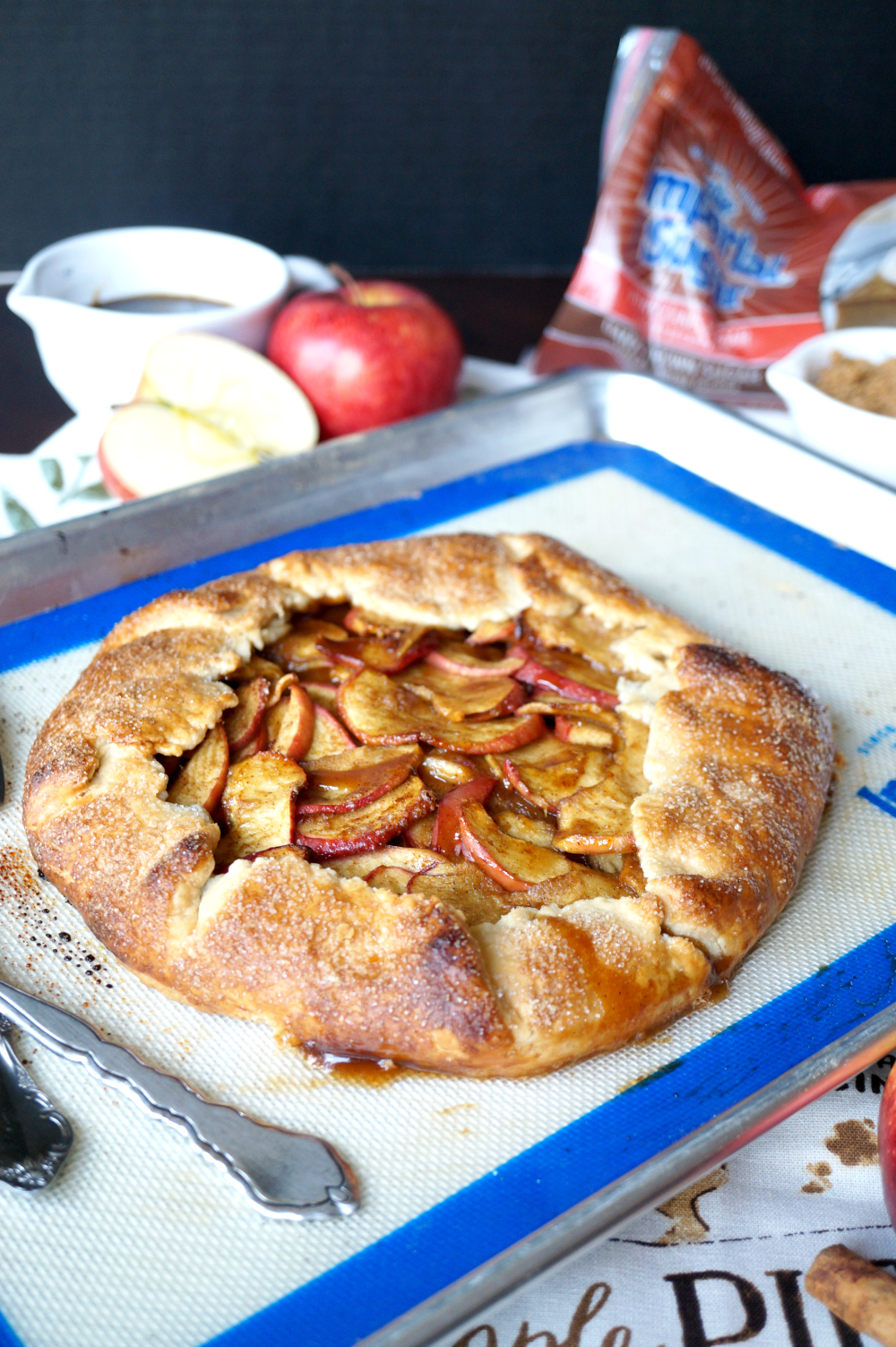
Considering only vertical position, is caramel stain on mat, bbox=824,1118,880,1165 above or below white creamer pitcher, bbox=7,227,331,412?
below

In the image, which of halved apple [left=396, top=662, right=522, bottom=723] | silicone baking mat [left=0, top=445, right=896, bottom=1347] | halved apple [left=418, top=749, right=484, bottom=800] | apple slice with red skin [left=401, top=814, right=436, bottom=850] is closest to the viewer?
silicone baking mat [left=0, top=445, right=896, bottom=1347]

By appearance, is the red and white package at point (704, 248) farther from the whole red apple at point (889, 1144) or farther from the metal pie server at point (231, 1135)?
the metal pie server at point (231, 1135)

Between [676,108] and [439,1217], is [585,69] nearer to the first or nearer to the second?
[676,108]

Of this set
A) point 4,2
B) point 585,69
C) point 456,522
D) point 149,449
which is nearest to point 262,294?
point 149,449

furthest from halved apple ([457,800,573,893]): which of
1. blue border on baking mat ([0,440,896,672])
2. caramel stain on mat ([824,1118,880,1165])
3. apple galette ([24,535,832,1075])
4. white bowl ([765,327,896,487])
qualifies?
white bowl ([765,327,896,487])

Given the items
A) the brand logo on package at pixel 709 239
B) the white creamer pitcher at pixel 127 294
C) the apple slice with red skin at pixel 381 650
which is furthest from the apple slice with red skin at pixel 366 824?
the brand logo on package at pixel 709 239

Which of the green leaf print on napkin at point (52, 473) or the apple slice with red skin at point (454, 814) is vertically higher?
the green leaf print on napkin at point (52, 473)

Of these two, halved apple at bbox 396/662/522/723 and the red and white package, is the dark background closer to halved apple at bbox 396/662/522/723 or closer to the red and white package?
the red and white package
